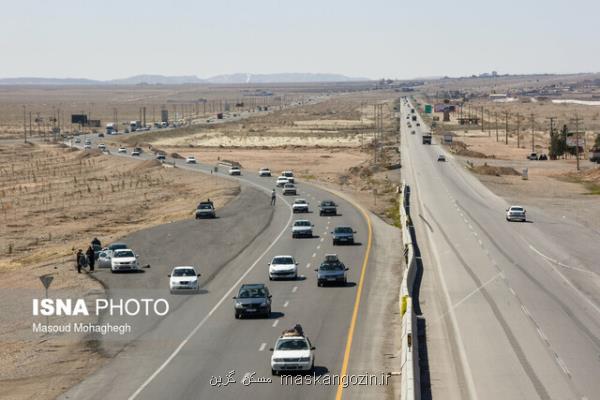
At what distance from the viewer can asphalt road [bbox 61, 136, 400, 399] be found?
90.7 feet

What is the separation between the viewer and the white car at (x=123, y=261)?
160 ft

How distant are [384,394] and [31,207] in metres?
65.5

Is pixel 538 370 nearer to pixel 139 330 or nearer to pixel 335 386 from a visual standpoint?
pixel 335 386

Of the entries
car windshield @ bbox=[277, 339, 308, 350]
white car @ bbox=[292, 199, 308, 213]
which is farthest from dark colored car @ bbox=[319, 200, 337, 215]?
car windshield @ bbox=[277, 339, 308, 350]

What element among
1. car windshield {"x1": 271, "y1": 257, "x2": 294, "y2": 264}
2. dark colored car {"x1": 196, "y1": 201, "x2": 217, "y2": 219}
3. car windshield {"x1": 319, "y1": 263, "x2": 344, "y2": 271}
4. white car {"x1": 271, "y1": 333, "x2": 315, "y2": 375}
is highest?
white car {"x1": 271, "y1": 333, "x2": 315, "y2": 375}

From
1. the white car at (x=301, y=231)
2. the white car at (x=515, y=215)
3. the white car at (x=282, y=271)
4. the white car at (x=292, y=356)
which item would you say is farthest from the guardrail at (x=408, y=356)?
the white car at (x=515, y=215)

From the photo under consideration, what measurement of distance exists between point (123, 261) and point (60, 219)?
3079 centimetres

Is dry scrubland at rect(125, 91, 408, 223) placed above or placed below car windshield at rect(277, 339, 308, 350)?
below

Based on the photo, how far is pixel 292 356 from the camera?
27812mm

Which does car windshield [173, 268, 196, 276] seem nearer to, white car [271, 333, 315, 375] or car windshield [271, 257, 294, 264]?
car windshield [271, 257, 294, 264]

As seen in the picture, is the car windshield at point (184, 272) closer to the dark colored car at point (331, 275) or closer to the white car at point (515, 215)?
the dark colored car at point (331, 275)

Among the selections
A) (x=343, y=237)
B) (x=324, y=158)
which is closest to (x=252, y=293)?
(x=343, y=237)

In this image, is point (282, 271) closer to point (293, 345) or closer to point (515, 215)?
point (293, 345)

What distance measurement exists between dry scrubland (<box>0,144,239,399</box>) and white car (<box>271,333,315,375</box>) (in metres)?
5.67
